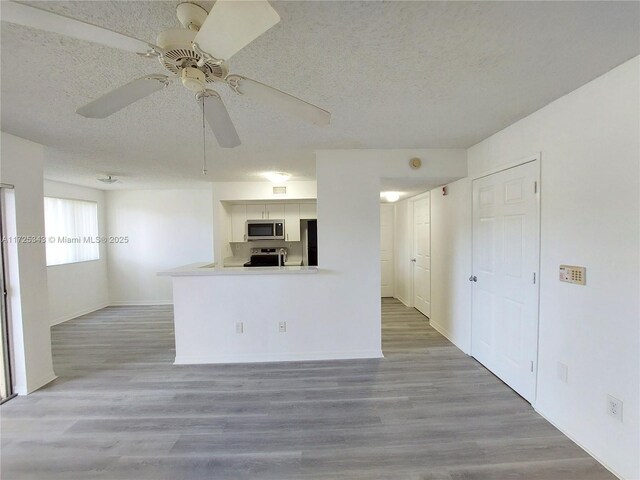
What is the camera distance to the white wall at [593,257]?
5.10ft

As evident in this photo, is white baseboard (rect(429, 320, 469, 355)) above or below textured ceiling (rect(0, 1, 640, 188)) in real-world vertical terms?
below

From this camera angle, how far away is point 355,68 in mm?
1554

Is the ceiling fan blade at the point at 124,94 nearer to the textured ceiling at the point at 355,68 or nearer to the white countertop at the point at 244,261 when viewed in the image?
the textured ceiling at the point at 355,68

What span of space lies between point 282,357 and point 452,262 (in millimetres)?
2406

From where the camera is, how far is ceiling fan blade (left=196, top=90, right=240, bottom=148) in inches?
50.2

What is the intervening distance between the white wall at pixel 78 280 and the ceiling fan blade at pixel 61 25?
4753mm

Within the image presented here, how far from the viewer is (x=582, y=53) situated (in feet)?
4.81

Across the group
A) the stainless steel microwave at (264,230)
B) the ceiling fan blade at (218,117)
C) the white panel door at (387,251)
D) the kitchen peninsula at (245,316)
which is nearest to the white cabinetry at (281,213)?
the stainless steel microwave at (264,230)

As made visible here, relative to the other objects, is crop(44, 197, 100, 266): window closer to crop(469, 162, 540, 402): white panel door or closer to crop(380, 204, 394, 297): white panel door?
crop(380, 204, 394, 297): white panel door

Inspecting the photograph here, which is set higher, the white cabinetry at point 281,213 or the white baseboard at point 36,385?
the white cabinetry at point 281,213

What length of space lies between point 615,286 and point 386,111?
186cm

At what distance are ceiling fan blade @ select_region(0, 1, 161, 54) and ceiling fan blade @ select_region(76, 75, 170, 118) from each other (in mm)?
159

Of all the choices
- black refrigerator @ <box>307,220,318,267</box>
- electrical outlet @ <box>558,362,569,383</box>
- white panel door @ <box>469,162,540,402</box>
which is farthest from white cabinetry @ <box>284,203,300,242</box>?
electrical outlet @ <box>558,362,569,383</box>

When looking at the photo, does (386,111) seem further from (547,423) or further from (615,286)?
(547,423)
